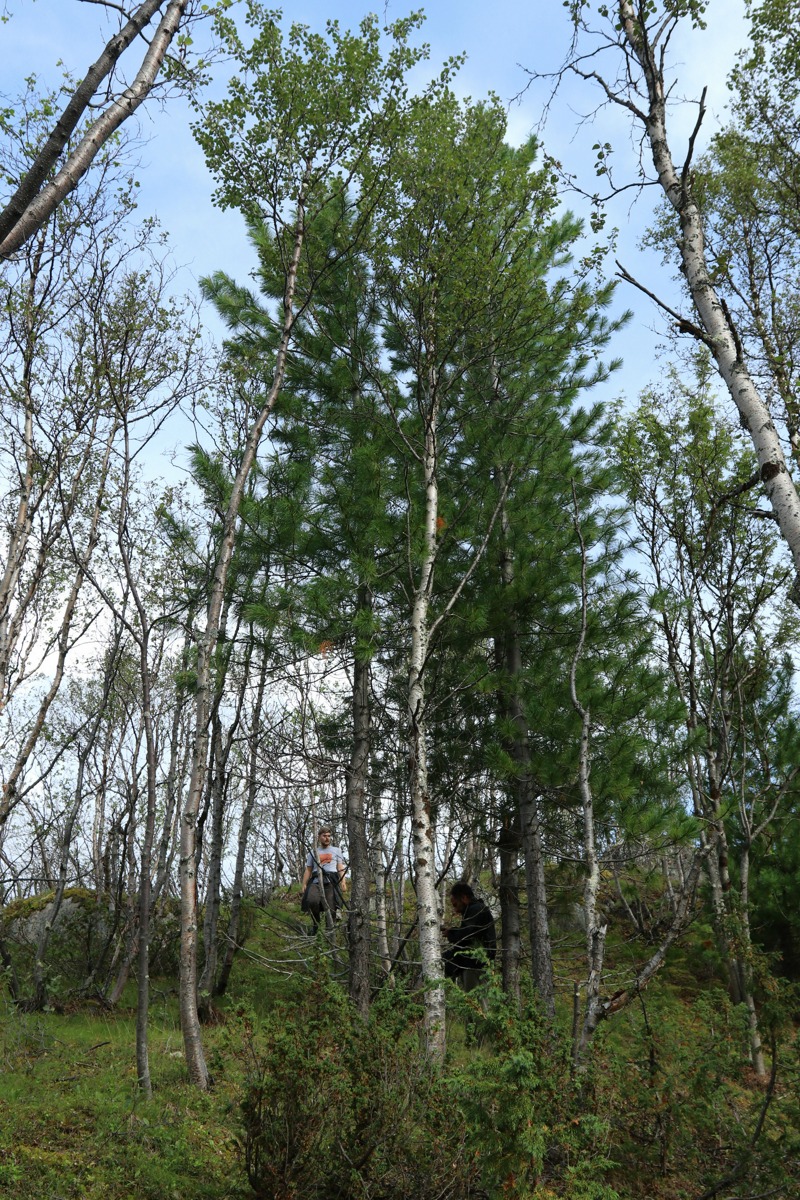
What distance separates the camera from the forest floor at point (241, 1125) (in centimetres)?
394

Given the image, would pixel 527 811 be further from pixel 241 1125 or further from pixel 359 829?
pixel 241 1125

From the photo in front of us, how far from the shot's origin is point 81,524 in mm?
10133

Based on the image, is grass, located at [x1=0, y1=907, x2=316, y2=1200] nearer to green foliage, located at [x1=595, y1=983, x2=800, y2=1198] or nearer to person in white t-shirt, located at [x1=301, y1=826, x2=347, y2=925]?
person in white t-shirt, located at [x1=301, y1=826, x2=347, y2=925]

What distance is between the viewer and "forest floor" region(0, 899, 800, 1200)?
3938mm

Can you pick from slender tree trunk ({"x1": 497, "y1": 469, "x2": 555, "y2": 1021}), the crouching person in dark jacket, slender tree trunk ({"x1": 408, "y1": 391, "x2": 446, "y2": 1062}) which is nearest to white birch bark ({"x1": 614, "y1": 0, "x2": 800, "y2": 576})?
slender tree trunk ({"x1": 408, "y1": 391, "x2": 446, "y2": 1062})

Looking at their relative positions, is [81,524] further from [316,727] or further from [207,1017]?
[207,1017]

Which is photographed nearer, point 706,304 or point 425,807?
point 706,304

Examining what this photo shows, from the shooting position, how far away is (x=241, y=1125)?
12.3 ft

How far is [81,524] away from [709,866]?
9.58 m

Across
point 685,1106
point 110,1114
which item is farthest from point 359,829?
point 685,1106

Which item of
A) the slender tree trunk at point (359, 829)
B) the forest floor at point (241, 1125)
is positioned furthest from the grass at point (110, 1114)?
the slender tree trunk at point (359, 829)

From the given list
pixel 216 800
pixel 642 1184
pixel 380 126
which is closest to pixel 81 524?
pixel 216 800

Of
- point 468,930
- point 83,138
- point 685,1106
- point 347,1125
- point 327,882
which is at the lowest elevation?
point 685,1106

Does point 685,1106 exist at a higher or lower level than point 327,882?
lower
